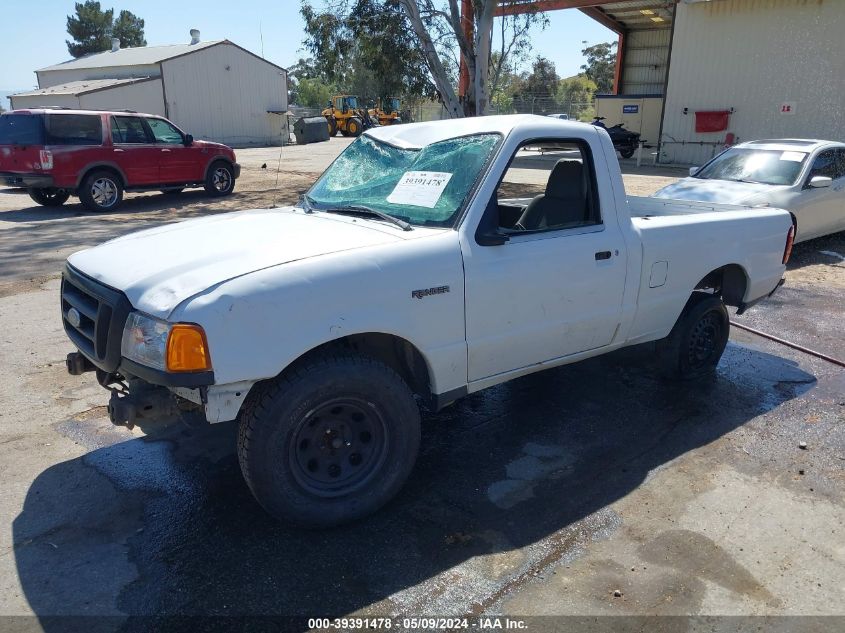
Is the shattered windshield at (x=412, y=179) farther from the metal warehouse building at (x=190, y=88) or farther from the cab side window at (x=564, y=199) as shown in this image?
the metal warehouse building at (x=190, y=88)

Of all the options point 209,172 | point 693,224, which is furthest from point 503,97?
point 693,224

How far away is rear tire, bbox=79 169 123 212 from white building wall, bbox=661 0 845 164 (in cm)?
1804

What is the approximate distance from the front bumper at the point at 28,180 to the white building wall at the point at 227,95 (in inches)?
885

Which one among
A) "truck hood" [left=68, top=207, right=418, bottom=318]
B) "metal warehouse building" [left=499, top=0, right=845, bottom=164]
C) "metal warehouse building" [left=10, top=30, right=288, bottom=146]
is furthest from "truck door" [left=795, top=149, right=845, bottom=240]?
"metal warehouse building" [left=10, top=30, right=288, bottom=146]

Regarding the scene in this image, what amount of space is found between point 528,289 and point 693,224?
1624mm

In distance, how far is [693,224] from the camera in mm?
4500

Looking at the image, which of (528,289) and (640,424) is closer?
(528,289)

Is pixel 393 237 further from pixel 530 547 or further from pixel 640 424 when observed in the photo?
pixel 640 424

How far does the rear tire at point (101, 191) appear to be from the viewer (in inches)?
514

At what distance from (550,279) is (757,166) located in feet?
24.3

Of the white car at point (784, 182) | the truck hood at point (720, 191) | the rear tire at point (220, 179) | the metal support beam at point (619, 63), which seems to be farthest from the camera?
the metal support beam at point (619, 63)

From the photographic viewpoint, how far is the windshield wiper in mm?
3469

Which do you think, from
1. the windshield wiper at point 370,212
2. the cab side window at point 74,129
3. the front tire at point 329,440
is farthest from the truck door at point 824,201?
the cab side window at point 74,129

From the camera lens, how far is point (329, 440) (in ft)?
10.4
